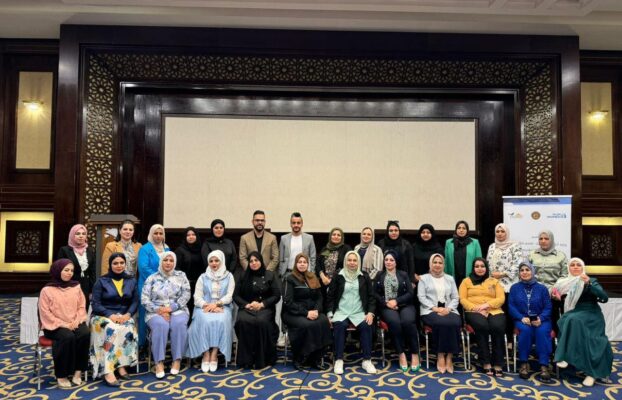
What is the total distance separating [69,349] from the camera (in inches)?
138

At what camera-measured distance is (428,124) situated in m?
6.45

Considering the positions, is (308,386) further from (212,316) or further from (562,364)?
(562,364)

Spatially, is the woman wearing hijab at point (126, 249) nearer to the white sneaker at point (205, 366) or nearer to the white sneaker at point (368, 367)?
the white sneaker at point (205, 366)

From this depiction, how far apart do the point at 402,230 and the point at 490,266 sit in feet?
6.19

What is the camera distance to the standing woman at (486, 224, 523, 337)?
4.39 m

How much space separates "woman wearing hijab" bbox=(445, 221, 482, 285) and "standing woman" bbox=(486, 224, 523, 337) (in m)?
0.17

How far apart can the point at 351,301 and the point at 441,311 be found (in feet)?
2.92

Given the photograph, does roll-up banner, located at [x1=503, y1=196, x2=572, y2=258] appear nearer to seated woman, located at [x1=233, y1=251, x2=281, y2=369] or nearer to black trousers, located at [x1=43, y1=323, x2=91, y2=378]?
seated woman, located at [x1=233, y1=251, x2=281, y2=369]

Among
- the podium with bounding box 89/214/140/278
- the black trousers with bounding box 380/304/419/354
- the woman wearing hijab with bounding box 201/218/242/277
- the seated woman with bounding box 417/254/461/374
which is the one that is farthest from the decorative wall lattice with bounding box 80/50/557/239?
the black trousers with bounding box 380/304/419/354

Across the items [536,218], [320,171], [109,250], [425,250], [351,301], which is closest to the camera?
[351,301]

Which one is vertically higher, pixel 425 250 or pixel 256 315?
pixel 425 250

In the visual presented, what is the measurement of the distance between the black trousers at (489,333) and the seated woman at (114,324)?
322cm

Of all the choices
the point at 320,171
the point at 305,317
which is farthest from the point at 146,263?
the point at 320,171

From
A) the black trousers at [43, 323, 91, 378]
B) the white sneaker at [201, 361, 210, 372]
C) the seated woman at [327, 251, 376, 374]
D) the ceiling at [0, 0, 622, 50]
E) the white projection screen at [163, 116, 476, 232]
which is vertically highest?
the ceiling at [0, 0, 622, 50]
